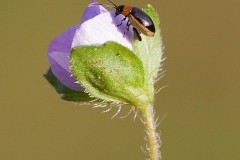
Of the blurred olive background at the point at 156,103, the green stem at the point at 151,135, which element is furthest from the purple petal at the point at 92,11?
the blurred olive background at the point at 156,103

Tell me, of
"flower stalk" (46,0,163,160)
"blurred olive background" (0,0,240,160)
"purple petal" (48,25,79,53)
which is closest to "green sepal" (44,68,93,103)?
"flower stalk" (46,0,163,160)

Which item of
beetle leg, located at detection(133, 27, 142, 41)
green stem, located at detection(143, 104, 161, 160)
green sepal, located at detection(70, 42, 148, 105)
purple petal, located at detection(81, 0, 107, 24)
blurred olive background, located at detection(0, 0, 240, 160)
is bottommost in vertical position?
blurred olive background, located at detection(0, 0, 240, 160)

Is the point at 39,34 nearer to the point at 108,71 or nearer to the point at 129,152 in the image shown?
the point at 129,152

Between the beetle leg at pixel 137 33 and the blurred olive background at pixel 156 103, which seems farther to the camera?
the blurred olive background at pixel 156 103

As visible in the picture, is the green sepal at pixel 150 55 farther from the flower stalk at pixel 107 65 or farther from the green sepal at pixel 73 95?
the green sepal at pixel 73 95

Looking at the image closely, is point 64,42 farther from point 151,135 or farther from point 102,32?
point 151,135

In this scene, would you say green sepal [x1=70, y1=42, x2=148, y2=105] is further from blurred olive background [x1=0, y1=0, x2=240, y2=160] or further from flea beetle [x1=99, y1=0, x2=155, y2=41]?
blurred olive background [x1=0, y1=0, x2=240, y2=160]

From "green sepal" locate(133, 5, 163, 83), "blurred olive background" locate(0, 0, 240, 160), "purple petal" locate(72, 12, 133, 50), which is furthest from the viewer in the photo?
A: "blurred olive background" locate(0, 0, 240, 160)
